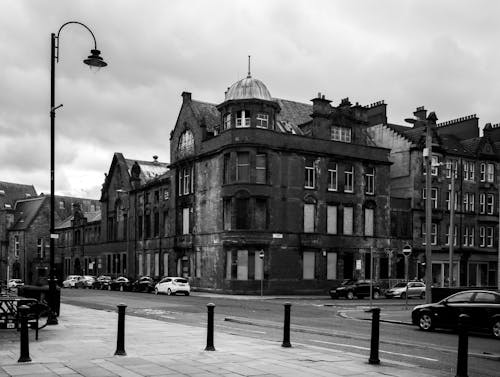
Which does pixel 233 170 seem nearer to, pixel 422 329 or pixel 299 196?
pixel 299 196

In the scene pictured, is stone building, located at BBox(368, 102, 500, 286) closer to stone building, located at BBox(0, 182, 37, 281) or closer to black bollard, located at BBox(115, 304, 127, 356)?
black bollard, located at BBox(115, 304, 127, 356)

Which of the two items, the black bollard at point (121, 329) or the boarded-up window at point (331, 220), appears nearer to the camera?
the black bollard at point (121, 329)

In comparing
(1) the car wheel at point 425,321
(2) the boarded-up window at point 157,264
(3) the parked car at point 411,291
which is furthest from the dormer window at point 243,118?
(1) the car wheel at point 425,321

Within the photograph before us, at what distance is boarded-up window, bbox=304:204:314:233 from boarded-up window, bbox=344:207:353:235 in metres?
3.59

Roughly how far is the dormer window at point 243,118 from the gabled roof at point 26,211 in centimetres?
5659

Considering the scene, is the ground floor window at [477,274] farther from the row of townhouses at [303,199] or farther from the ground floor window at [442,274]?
the ground floor window at [442,274]

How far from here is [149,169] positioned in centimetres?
7650

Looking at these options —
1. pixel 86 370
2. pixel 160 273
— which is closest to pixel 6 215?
pixel 160 273

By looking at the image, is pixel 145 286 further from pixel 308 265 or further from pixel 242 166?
pixel 308 265

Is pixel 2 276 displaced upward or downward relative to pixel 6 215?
downward

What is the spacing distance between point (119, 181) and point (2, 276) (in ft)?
122

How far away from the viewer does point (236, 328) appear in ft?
66.6

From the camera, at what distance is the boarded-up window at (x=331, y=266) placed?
2135 inches

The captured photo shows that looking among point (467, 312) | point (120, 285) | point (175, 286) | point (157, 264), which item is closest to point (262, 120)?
point (175, 286)
